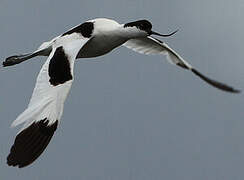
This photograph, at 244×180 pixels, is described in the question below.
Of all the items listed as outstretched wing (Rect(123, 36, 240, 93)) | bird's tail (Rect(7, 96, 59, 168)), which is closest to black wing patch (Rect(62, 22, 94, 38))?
outstretched wing (Rect(123, 36, 240, 93))

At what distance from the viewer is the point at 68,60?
1902cm

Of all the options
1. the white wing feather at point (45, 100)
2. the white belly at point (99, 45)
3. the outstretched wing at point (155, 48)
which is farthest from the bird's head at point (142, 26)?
the white wing feather at point (45, 100)

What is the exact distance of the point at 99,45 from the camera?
70.0ft

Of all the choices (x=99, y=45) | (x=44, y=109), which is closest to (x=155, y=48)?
(x=99, y=45)

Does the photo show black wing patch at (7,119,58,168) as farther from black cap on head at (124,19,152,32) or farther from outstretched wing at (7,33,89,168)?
black cap on head at (124,19,152,32)

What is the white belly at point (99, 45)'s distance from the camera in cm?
2125

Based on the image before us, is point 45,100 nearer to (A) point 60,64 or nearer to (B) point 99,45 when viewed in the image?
(A) point 60,64

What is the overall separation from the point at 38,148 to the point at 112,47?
5311 mm

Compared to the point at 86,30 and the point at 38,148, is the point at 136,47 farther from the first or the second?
the point at 38,148

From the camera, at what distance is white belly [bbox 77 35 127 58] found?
21.2m

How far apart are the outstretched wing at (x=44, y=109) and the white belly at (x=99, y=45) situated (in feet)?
5.55

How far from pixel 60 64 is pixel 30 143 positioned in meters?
2.53

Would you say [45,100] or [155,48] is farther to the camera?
[155,48]

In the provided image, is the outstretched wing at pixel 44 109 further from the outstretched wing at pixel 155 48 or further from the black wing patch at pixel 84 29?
the outstretched wing at pixel 155 48
